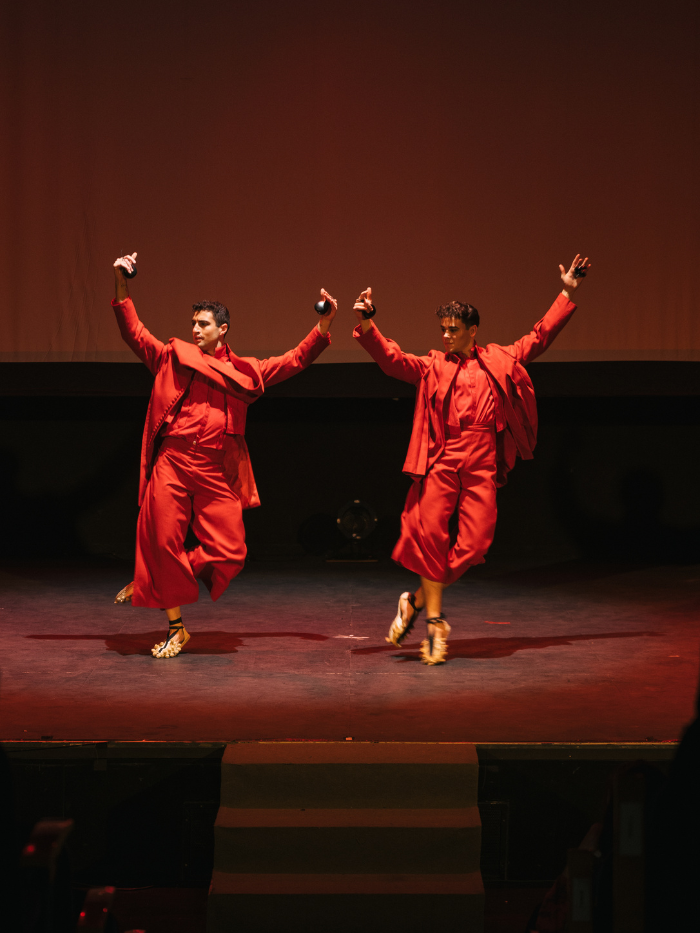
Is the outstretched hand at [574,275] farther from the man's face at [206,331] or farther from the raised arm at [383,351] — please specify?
the man's face at [206,331]

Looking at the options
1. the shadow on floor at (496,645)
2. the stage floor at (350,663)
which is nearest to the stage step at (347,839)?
the stage floor at (350,663)

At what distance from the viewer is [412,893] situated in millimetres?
2576

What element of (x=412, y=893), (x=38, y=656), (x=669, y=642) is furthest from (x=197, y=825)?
(x=669, y=642)

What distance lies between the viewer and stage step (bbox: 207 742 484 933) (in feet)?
8.44

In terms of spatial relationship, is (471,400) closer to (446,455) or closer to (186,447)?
(446,455)

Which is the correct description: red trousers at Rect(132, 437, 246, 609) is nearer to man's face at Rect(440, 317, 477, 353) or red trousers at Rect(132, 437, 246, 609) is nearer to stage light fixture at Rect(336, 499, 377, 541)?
man's face at Rect(440, 317, 477, 353)

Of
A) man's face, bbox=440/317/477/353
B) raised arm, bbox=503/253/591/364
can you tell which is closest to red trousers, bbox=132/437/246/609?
man's face, bbox=440/317/477/353

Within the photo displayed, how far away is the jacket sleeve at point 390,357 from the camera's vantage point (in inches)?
148

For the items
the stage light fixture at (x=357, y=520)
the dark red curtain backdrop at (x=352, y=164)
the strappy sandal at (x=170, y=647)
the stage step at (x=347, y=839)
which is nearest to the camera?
the stage step at (x=347, y=839)

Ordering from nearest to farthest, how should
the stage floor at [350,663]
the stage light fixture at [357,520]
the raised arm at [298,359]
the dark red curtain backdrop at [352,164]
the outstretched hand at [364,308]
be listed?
the stage floor at [350,663], the outstretched hand at [364,308], the raised arm at [298,359], the dark red curtain backdrop at [352,164], the stage light fixture at [357,520]

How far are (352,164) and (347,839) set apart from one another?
133 inches

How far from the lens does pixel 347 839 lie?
2654 mm

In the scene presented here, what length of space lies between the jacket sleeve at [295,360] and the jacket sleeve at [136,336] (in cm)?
40

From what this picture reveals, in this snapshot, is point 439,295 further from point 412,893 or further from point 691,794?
point 691,794
